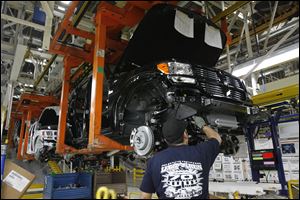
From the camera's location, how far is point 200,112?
113 inches

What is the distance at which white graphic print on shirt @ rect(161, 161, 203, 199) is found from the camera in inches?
73.1

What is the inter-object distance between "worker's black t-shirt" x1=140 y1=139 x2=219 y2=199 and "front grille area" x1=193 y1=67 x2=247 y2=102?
1076 millimetres

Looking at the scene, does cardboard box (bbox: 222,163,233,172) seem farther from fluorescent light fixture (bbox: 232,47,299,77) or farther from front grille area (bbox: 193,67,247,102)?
front grille area (bbox: 193,67,247,102)

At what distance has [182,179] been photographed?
1.87 metres

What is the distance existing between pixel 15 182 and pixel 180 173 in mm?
1125

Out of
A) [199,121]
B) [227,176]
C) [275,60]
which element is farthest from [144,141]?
[227,176]

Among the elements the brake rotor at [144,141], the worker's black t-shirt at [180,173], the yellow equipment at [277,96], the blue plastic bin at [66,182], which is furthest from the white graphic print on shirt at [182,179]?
the yellow equipment at [277,96]

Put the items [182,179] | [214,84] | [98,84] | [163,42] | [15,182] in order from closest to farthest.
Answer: [15,182], [182,179], [214,84], [98,84], [163,42]

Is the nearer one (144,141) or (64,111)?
(144,141)

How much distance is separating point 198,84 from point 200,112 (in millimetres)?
331

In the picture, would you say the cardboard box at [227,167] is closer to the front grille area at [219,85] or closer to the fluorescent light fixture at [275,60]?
the fluorescent light fixture at [275,60]

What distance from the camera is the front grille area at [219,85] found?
297cm

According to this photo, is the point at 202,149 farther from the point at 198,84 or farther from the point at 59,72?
the point at 59,72

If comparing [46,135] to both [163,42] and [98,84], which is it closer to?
[98,84]
